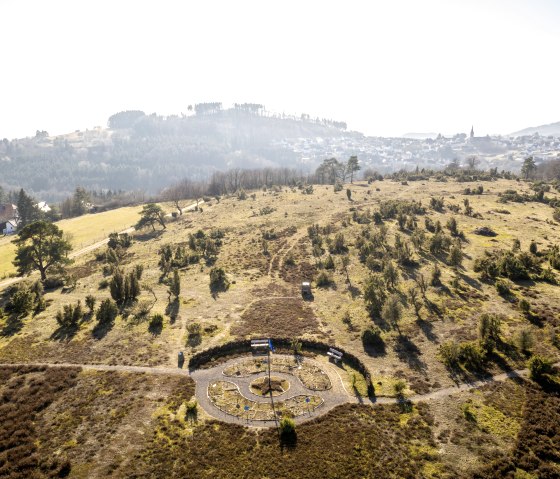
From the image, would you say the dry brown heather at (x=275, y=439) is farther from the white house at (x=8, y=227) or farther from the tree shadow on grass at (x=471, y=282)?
the white house at (x=8, y=227)

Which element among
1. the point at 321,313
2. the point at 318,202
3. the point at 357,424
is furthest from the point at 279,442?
the point at 318,202

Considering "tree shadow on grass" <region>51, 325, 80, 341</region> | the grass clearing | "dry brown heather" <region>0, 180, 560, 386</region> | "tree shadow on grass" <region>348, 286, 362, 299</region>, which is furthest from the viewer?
the grass clearing

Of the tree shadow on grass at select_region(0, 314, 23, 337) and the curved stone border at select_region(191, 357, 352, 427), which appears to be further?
the tree shadow on grass at select_region(0, 314, 23, 337)

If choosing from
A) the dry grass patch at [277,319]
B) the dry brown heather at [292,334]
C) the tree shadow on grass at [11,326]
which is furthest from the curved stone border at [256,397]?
the tree shadow on grass at [11,326]

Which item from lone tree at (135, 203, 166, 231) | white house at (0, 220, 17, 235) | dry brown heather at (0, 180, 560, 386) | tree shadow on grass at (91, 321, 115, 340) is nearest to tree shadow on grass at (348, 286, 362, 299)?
dry brown heather at (0, 180, 560, 386)

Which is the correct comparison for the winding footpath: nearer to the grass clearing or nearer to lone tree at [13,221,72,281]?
lone tree at [13,221,72,281]

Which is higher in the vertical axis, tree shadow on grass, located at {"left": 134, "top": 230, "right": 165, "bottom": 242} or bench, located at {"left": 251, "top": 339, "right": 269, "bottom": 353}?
tree shadow on grass, located at {"left": 134, "top": 230, "right": 165, "bottom": 242}

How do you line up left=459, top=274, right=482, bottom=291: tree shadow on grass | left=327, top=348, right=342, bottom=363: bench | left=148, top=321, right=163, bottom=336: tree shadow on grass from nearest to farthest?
1. left=327, top=348, right=342, bottom=363: bench
2. left=148, top=321, right=163, bottom=336: tree shadow on grass
3. left=459, top=274, right=482, bottom=291: tree shadow on grass

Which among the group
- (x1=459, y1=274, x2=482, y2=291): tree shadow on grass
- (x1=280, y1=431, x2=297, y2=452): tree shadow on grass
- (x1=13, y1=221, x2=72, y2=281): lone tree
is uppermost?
(x1=13, y1=221, x2=72, y2=281): lone tree
